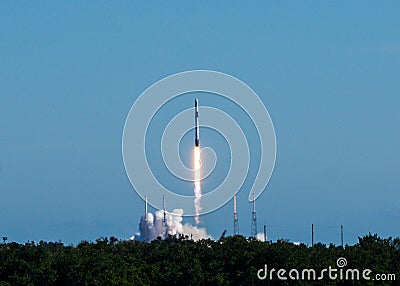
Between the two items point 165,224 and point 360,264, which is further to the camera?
point 165,224

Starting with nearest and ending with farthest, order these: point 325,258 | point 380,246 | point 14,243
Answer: point 14,243
point 325,258
point 380,246

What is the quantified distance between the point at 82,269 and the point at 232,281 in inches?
324

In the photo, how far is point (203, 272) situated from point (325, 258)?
652 centimetres

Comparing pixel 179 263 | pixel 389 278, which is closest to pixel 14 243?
pixel 179 263

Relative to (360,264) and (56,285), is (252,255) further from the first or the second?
(56,285)

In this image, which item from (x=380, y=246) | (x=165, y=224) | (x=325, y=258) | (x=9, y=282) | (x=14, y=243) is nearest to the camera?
(x=9, y=282)

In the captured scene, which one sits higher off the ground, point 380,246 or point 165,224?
point 165,224

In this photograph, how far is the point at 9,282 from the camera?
48.9 m

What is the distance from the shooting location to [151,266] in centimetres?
5422

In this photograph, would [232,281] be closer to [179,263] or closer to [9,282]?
[179,263]

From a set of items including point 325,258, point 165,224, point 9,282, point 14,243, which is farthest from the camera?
point 165,224

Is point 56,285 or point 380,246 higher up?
point 380,246

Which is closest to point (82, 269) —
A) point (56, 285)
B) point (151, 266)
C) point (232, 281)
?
point (56, 285)

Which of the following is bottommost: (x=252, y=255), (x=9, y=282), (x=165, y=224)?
(x=9, y=282)
